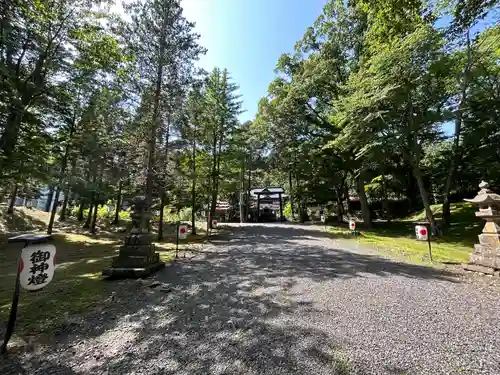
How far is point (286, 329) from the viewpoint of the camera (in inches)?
116

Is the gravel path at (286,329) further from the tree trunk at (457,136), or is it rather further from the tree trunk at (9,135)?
the tree trunk at (457,136)

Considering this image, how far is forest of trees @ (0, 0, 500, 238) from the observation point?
7.75 metres

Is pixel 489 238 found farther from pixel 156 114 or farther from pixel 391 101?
pixel 156 114

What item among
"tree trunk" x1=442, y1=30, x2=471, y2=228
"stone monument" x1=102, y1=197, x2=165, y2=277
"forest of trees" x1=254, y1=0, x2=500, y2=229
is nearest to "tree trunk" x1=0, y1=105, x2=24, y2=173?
"stone monument" x1=102, y1=197, x2=165, y2=277

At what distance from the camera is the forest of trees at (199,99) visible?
25.4 ft

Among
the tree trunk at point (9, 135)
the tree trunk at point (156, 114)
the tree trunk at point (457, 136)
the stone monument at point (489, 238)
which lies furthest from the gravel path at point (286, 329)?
the tree trunk at point (457, 136)

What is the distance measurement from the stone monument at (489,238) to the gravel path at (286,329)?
1041 millimetres

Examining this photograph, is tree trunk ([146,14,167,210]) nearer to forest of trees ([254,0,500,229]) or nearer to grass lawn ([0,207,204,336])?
grass lawn ([0,207,204,336])

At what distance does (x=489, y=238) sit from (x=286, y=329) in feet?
19.1

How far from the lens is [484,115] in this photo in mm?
11547

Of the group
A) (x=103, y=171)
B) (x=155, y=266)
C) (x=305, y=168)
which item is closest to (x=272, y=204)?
(x=305, y=168)

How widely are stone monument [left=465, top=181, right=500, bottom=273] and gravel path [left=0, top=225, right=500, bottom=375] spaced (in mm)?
1041

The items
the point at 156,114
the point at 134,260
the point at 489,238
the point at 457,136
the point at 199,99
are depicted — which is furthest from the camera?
the point at 457,136

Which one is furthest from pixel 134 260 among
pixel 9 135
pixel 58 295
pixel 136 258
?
pixel 9 135
